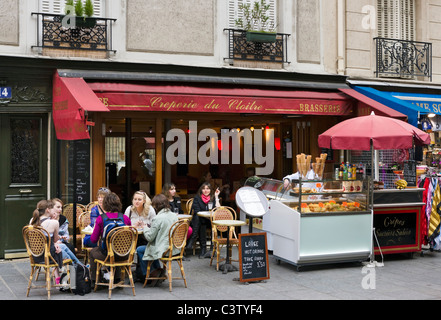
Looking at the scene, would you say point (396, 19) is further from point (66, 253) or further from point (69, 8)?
point (66, 253)

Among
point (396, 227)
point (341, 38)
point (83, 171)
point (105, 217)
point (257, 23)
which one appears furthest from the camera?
point (341, 38)

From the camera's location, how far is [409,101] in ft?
43.0

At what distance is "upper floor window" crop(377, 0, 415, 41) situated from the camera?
1402 centimetres

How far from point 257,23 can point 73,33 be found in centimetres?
413

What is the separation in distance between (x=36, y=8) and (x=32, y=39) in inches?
24.5

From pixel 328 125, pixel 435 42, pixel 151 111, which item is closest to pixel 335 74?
pixel 328 125

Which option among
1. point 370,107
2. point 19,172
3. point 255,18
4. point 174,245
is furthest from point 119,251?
point 370,107

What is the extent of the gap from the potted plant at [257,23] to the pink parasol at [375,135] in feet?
10.7

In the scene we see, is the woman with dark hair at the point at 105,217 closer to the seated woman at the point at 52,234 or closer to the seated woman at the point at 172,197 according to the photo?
the seated woman at the point at 52,234

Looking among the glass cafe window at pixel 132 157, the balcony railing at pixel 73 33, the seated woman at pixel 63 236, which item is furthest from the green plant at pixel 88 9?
the seated woman at pixel 63 236

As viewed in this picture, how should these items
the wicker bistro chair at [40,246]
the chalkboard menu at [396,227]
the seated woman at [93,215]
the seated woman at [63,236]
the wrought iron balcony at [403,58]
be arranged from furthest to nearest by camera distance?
the wrought iron balcony at [403,58] < the chalkboard menu at [396,227] < the seated woman at [93,215] < the seated woman at [63,236] < the wicker bistro chair at [40,246]

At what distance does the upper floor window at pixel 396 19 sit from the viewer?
552 inches

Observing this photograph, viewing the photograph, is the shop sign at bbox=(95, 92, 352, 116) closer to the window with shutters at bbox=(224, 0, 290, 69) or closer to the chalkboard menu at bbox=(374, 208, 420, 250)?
the window with shutters at bbox=(224, 0, 290, 69)

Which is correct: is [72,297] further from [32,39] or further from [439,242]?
A: [439,242]
